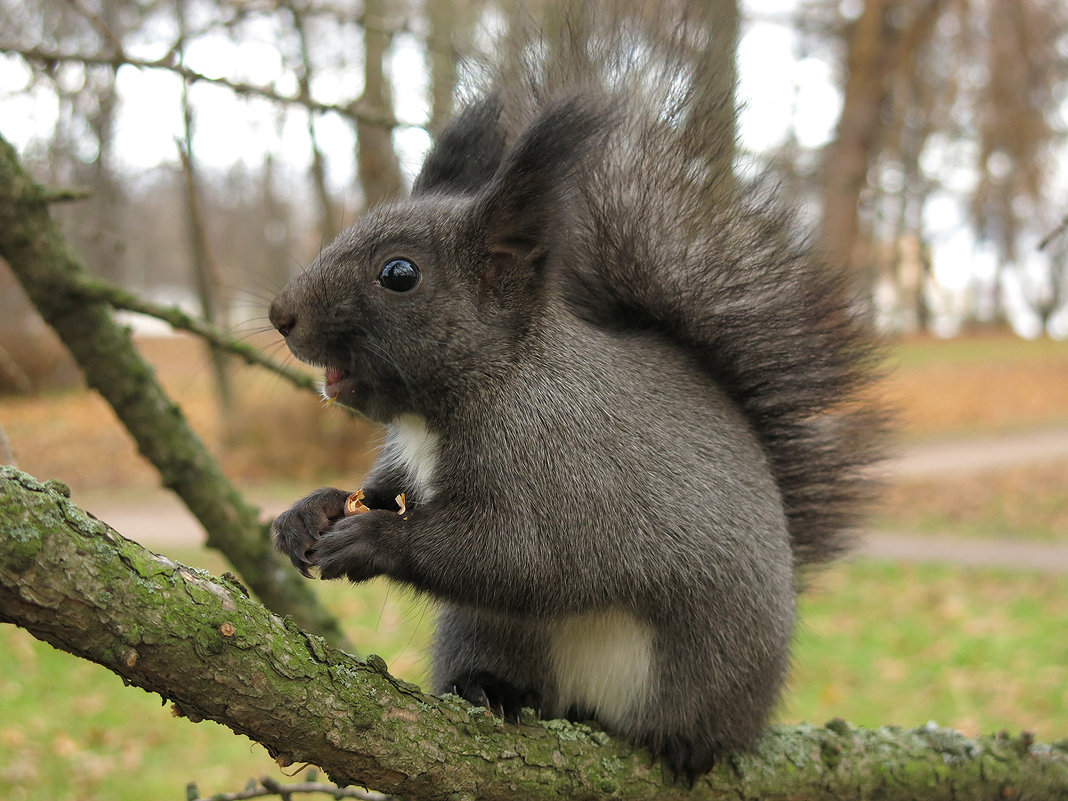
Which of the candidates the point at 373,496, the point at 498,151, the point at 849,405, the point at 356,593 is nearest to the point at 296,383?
the point at 373,496

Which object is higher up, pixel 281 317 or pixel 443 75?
pixel 443 75

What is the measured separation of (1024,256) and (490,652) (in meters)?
38.4

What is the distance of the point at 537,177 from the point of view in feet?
6.61

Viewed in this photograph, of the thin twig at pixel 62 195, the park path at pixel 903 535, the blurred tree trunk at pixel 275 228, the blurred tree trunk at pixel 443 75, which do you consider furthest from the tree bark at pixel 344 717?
the blurred tree trunk at pixel 275 228

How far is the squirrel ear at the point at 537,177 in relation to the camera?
1.94 metres

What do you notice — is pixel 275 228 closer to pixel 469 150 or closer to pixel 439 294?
pixel 469 150

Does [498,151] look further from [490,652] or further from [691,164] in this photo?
[490,652]

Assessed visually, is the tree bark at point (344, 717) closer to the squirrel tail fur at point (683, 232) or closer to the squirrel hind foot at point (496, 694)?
the squirrel hind foot at point (496, 694)

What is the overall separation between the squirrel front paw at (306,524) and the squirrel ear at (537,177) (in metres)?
0.66

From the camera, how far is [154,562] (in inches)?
54.2

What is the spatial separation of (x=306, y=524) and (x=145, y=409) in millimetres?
762

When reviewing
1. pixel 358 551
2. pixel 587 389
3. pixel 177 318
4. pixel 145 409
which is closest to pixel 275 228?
pixel 145 409

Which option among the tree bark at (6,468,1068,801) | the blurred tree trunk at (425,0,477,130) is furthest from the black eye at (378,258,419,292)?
the tree bark at (6,468,1068,801)

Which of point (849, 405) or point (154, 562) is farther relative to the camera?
point (849, 405)
